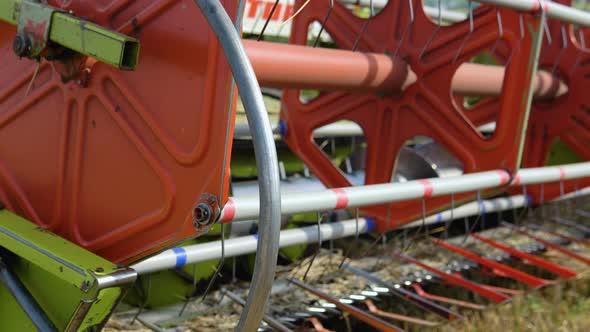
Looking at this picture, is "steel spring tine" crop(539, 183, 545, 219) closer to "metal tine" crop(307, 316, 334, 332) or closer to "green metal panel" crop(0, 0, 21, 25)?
"metal tine" crop(307, 316, 334, 332)

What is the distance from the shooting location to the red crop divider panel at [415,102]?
116 inches

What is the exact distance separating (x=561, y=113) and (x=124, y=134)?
2.78 m

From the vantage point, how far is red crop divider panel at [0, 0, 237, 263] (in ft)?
5.85

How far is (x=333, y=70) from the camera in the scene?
110 inches

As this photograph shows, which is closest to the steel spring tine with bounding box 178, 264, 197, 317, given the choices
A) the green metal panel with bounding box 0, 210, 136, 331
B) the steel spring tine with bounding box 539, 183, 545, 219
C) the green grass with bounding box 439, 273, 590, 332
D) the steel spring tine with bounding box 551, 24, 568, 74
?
the green metal panel with bounding box 0, 210, 136, 331

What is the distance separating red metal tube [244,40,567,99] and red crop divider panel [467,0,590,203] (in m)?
0.77

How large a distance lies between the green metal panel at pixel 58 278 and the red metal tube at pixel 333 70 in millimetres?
919

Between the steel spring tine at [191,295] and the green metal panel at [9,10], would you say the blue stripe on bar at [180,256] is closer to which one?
the steel spring tine at [191,295]

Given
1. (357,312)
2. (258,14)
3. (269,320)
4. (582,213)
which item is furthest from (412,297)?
(582,213)

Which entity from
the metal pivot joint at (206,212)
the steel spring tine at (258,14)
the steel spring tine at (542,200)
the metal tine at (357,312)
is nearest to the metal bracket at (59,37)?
the metal pivot joint at (206,212)

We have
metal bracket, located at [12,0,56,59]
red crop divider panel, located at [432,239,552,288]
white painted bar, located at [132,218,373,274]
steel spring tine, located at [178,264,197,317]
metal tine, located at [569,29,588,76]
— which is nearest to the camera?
metal bracket, located at [12,0,56,59]

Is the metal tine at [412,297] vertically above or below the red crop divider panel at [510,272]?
below

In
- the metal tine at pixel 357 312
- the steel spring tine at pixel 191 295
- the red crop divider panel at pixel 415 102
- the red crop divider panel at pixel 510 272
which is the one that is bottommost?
the steel spring tine at pixel 191 295

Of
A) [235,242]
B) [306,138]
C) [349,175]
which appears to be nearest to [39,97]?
[235,242]
